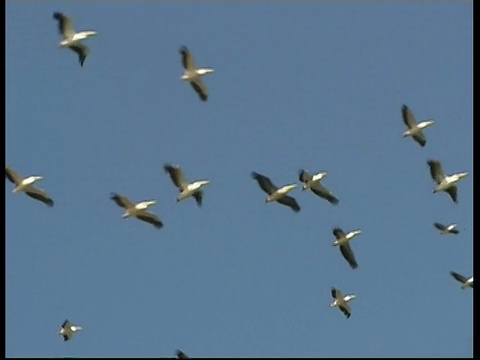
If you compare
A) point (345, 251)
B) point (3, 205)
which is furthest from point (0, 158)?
point (345, 251)

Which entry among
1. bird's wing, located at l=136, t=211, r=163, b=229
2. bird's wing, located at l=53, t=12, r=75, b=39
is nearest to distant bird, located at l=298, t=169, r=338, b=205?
bird's wing, located at l=136, t=211, r=163, b=229

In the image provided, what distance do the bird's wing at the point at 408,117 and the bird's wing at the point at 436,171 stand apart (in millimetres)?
1189

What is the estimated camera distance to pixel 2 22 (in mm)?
28969

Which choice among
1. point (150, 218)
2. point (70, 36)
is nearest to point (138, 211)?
point (150, 218)

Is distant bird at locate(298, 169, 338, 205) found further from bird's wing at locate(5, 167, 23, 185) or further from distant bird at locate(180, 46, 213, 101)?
bird's wing at locate(5, 167, 23, 185)

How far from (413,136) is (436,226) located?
3707 millimetres

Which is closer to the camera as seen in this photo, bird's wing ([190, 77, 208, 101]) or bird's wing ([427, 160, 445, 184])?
bird's wing ([190, 77, 208, 101])

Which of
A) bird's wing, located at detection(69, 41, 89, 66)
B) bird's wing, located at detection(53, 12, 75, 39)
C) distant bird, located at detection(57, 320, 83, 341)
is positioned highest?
bird's wing, located at detection(53, 12, 75, 39)

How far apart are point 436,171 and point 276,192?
402 cm

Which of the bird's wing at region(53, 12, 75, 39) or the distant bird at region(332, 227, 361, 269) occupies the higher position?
the bird's wing at region(53, 12, 75, 39)

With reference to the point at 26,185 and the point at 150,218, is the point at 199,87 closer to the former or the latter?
the point at 150,218

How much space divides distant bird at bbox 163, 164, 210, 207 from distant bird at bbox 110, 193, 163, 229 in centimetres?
102

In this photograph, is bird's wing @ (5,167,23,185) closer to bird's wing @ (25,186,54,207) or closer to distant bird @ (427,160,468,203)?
bird's wing @ (25,186,54,207)

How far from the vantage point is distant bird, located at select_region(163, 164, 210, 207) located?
29766 millimetres
